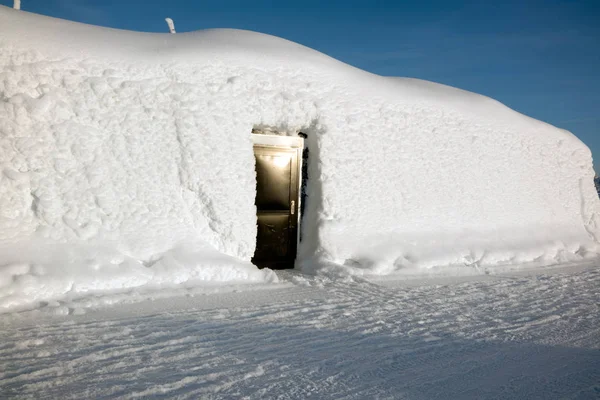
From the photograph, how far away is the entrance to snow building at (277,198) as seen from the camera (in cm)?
740

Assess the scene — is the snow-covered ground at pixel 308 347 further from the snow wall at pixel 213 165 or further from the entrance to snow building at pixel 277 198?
the entrance to snow building at pixel 277 198

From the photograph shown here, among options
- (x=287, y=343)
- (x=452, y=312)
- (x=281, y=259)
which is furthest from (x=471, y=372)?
(x=281, y=259)

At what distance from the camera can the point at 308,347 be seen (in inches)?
147

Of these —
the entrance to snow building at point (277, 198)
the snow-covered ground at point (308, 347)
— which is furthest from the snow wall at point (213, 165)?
the snow-covered ground at point (308, 347)

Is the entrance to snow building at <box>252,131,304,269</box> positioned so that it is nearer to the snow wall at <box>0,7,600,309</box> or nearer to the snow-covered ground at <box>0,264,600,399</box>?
the snow wall at <box>0,7,600,309</box>

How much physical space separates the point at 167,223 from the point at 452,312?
373 centimetres

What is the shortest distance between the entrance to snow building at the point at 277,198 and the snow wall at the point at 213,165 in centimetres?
25

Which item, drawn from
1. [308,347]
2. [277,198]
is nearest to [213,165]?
[277,198]

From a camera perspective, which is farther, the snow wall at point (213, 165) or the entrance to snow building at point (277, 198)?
the entrance to snow building at point (277, 198)

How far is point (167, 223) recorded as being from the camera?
616 cm

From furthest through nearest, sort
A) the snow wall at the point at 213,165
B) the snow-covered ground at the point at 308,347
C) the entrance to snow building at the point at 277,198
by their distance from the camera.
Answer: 1. the entrance to snow building at the point at 277,198
2. the snow wall at the point at 213,165
3. the snow-covered ground at the point at 308,347

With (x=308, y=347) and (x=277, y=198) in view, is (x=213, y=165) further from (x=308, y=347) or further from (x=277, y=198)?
(x=308, y=347)

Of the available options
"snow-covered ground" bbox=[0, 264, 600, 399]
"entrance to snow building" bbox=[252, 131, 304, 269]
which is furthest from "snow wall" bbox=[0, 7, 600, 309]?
"snow-covered ground" bbox=[0, 264, 600, 399]

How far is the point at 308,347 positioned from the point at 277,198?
4037mm
